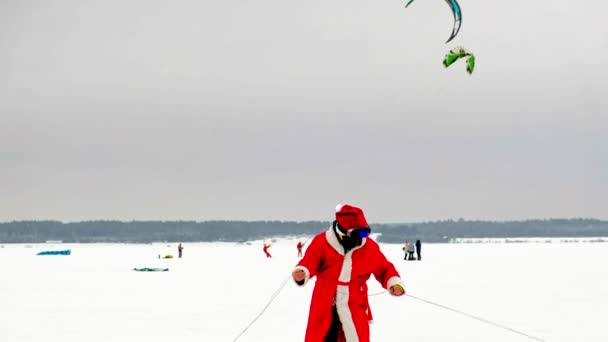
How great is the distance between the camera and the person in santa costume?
6.01 metres

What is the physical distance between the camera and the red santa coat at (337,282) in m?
6.02

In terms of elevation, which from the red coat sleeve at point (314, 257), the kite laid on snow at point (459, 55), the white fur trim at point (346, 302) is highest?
the kite laid on snow at point (459, 55)

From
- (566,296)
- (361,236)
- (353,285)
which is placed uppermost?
(361,236)

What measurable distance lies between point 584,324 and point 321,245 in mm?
6787

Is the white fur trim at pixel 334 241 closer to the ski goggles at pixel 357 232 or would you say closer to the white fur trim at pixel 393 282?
the ski goggles at pixel 357 232

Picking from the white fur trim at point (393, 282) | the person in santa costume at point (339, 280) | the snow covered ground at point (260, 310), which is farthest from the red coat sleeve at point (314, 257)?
the snow covered ground at point (260, 310)

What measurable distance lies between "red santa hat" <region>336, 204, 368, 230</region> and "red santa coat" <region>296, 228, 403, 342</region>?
0.56 ft

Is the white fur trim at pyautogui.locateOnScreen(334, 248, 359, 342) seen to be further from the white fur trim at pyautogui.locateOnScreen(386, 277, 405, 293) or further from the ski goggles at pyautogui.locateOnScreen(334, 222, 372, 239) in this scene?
the white fur trim at pyautogui.locateOnScreen(386, 277, 405, 293)

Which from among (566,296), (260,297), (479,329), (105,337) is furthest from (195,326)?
(566,296)

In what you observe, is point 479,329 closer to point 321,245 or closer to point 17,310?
point 321,245

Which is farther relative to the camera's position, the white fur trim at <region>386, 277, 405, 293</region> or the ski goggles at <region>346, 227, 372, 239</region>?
the white fur trim at <region>386, 277, 405, 293</region>

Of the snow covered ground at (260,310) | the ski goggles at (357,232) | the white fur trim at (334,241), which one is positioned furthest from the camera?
the snow covered ground at (260,310)

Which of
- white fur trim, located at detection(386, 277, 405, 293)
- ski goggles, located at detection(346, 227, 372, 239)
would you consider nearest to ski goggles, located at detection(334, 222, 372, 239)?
ski goggles, located at detection(346, 227, 372, 239)

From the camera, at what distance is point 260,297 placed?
16.7 m
